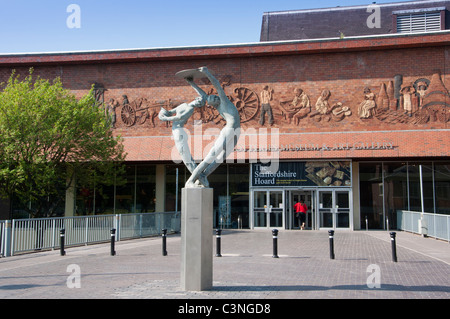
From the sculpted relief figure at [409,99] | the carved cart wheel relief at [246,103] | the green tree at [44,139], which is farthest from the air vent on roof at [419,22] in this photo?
the green tree at [44,139]

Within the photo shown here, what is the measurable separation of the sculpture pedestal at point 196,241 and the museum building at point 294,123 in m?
16.9

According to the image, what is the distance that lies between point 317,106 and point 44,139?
1459 cm

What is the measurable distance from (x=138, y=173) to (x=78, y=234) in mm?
11593

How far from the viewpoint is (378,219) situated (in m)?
25.9

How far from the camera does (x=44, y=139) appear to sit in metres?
20.2

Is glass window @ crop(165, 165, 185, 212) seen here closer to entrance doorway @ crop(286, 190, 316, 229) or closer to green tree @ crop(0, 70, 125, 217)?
green tree @ crop(0, 70, 125, 217)

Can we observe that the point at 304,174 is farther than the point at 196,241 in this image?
Yes

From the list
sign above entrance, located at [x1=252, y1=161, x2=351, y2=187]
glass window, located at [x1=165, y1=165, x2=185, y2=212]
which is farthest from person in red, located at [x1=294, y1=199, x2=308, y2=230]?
glass window, located at [x1=165, y1=165, x2=185, y2=212]

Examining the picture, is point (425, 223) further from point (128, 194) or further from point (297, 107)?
point (128, 194)

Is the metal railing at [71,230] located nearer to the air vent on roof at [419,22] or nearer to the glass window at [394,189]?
the glass window at [394,189]

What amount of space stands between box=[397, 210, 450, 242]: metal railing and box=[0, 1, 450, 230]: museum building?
141cm

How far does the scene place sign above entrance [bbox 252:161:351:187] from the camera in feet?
83.0

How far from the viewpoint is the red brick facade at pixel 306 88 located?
78.9 ft

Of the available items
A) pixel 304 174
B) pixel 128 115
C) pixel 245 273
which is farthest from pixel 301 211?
pixel 245 273
